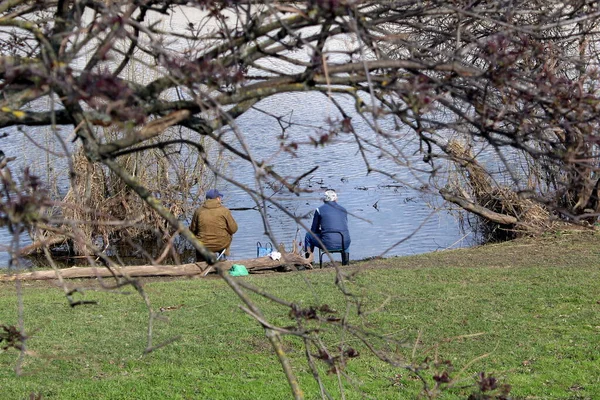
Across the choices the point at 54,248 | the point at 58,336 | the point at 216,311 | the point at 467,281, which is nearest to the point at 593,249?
the point at 467,281

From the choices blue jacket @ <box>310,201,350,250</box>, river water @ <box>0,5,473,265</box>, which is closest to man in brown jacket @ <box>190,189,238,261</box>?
river water @ <box>0,5,473,265</box>

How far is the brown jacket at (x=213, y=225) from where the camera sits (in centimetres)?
1366

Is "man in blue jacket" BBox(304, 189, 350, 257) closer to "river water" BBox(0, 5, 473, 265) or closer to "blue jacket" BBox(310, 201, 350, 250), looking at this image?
"blue jacket" BBox(310, 201, 350, 250)

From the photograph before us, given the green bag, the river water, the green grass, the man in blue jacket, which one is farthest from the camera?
the river water

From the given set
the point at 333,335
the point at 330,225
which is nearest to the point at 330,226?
the point at 330,225

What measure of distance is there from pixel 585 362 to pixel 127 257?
11.7m

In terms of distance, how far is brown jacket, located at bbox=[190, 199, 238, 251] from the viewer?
13656 mm

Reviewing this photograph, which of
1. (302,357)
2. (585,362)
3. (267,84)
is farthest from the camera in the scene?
(302,357)

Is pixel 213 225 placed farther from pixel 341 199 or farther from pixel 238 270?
pixel 341 199

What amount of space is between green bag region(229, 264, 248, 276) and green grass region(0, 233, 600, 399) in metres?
0.63

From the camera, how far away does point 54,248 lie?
1828 centimetres

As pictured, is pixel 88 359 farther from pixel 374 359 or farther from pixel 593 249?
pixel 593 249

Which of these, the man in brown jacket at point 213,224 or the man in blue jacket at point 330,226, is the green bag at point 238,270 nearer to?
the man in brown jacket at point 213,224

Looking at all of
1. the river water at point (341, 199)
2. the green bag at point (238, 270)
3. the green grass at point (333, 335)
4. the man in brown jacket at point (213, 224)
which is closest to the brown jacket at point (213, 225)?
the man in brown jacket at point (213, 224)
